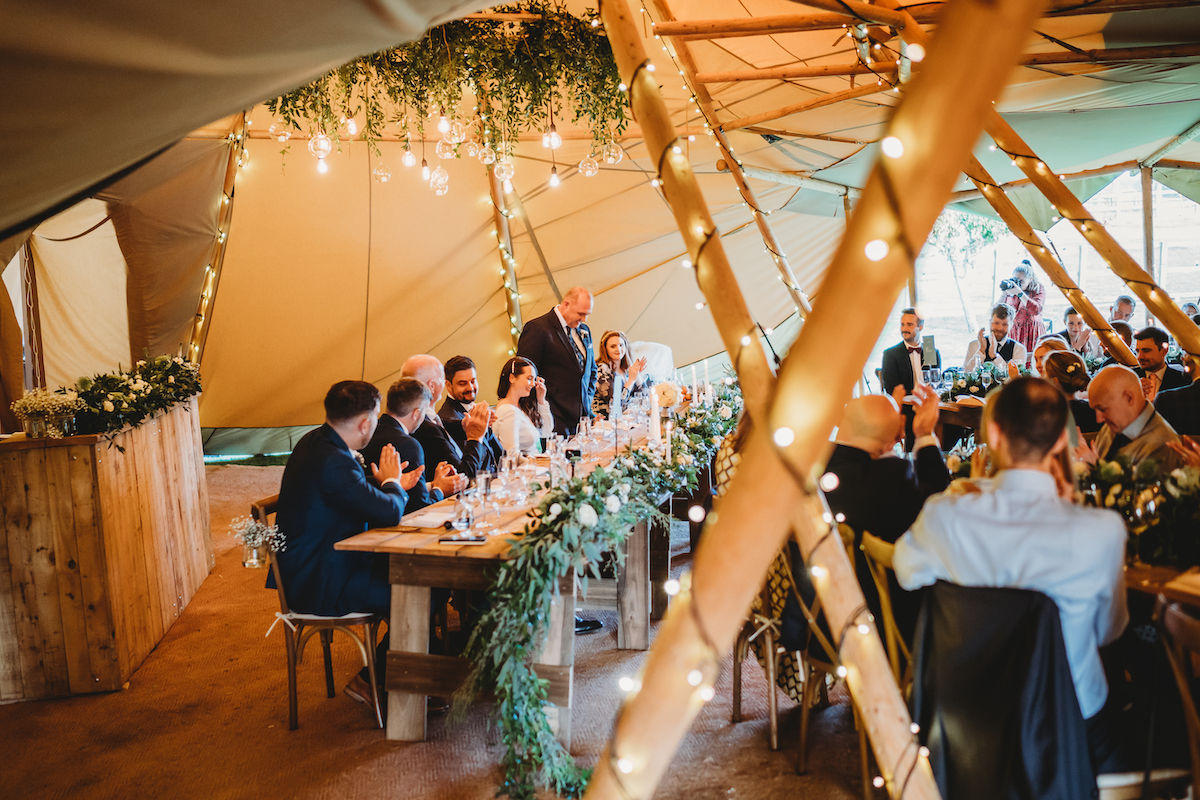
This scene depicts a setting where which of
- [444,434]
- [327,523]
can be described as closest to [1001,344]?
[444,434]

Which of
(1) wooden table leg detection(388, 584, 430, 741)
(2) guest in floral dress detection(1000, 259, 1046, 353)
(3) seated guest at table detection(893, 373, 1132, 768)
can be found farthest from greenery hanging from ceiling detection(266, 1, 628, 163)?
(2) guest in floral dress detection(1000, 259, 1046, 353)

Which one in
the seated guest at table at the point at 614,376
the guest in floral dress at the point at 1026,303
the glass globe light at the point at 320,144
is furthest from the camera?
the guest in floral dress at the point at 1026,303

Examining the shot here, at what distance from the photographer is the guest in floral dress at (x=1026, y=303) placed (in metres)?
8.57

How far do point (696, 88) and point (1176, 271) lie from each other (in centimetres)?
1039

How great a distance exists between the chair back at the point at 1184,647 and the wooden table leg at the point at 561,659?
1809 millimetres

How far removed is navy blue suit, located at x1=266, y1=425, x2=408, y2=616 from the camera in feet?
10.5

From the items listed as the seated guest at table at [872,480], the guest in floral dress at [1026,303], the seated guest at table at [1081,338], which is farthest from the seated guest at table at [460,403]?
the guest in floral dress at [1026,303]

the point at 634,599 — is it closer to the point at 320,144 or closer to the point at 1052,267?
the point at 1052,267

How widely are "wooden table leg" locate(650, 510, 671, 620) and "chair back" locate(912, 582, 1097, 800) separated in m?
2.40

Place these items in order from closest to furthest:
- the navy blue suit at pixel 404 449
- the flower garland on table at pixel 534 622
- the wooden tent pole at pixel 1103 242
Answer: the flower garland on table at pixel 534 622, the wooden tent pole at pixel 1103 242, the navy blue suit at pixel 404 449

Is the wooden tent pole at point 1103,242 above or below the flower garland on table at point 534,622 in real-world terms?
above

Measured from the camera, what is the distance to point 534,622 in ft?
9.18

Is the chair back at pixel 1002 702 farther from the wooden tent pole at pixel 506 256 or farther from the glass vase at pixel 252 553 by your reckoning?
the wooden tent pole at pixel 506 256

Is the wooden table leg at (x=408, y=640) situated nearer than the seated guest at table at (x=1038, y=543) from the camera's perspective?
No
